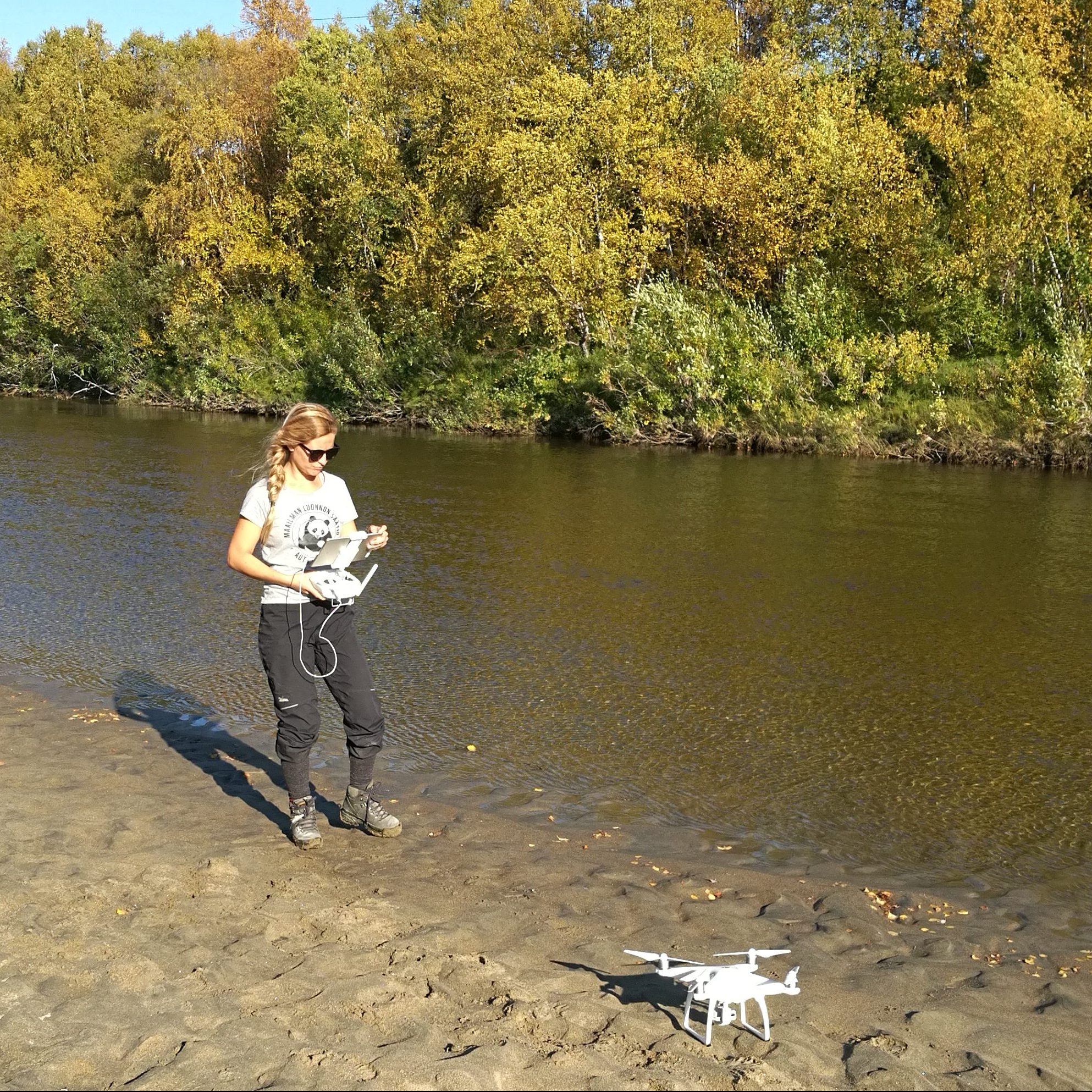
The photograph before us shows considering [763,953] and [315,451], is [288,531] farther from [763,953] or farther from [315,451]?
[763,953]

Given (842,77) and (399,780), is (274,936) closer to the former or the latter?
(399,780)

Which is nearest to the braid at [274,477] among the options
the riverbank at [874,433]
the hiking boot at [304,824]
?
→ the hiking boot at [304,824]

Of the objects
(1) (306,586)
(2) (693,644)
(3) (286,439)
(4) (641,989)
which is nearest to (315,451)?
(3) (286,439)

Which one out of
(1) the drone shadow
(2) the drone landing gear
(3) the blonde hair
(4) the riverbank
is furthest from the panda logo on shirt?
(4) the riverbank

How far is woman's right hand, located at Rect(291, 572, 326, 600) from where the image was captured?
20.3ft

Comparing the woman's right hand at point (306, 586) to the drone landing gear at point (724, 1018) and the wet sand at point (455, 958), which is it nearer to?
the wet sand at point (455, 958)

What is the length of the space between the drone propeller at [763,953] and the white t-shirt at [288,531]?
272cm

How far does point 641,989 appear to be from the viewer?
4.62 metres

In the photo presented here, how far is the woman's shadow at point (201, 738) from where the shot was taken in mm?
7047

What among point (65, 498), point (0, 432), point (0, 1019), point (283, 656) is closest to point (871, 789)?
point (283, 656)

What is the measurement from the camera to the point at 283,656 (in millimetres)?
6277

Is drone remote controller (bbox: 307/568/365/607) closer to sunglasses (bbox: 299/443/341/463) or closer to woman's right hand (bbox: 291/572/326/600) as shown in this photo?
woman's right hand (bbox: 291/572/326/600)

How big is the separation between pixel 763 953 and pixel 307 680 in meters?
2.81

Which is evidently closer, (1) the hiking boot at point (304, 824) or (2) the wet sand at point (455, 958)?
(2) the wet sand at point (455, 958)
